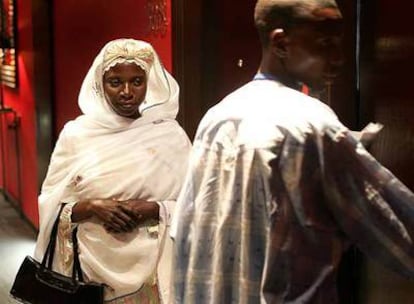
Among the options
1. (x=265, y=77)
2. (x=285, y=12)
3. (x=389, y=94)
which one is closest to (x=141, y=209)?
(x=389, y=94)

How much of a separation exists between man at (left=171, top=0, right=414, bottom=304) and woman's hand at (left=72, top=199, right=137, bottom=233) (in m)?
0.85

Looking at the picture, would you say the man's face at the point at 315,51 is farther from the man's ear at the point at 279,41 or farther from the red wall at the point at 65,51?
the red wall at the point at 65,51

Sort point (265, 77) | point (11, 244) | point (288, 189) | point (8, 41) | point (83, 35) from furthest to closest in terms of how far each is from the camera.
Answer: point (8, 41) < point (11, 244) < point (83, 35) < point (265, 77) < point (288, 189)

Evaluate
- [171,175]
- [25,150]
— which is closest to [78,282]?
[171,175]

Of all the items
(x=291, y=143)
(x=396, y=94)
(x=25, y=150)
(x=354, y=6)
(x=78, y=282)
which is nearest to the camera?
(x=291, y=143)

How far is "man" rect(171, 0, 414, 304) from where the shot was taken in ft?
4.06

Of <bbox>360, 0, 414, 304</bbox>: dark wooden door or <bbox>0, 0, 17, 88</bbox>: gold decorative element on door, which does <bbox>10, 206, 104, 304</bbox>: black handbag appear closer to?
<bbox>360, 0, 414, 304</bbox>: dark wooden door

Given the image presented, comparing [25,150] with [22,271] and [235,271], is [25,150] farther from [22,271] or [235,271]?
[235,271]

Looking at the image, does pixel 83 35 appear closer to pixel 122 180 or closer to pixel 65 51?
pixel 65 51

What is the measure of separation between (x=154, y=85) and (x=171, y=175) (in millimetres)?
313

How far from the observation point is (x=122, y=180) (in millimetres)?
2314

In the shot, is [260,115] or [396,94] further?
[396,94]

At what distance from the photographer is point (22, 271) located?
95.3 inches

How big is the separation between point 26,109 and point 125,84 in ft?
13.3
